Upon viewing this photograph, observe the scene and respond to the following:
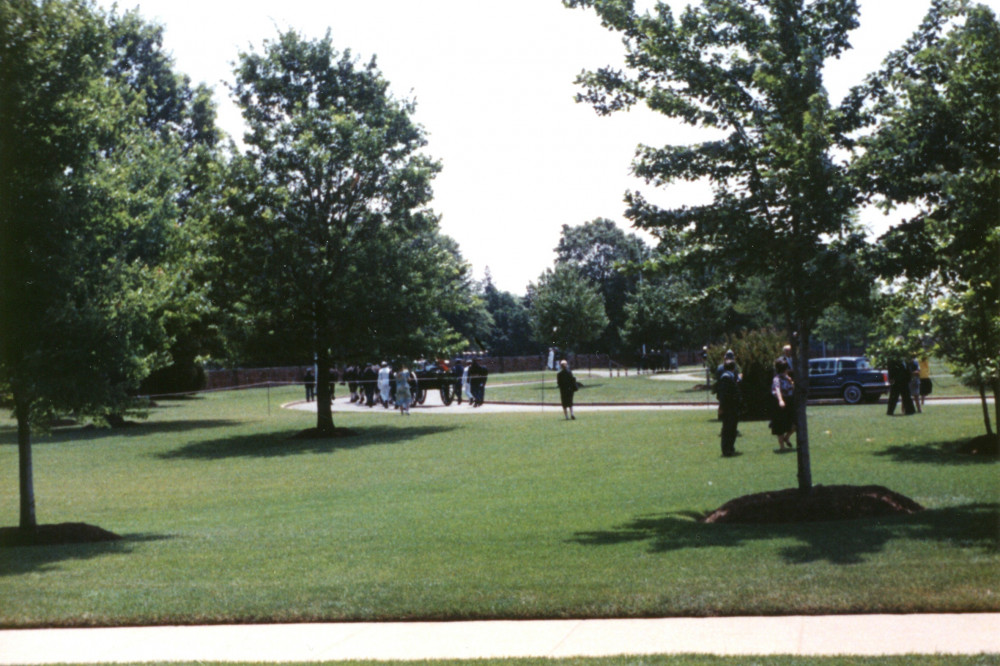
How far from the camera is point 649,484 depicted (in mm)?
15219

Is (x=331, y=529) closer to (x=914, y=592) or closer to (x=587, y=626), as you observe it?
(x=587, y=626)

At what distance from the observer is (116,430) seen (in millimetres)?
33250

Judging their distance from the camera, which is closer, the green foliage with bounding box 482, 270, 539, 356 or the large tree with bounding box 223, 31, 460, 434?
the large tree with bounding box 223, 31, 460, 434

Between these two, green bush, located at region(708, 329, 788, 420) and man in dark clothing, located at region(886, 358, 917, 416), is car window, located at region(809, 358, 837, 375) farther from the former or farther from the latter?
green bush, located at region(708, 329, 788, 420)

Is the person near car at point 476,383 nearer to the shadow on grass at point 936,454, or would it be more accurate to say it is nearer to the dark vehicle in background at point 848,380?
the dark vehicle in background at point 848,380

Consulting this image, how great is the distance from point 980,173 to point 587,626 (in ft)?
19.4

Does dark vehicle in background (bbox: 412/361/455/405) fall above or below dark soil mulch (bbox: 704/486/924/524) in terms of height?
above

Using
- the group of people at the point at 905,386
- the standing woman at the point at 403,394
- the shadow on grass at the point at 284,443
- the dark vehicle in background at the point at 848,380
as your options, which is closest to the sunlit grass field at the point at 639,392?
the dark vehicle in background at the point at 848,380

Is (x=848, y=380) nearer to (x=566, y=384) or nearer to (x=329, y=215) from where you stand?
(x=566, y=384)

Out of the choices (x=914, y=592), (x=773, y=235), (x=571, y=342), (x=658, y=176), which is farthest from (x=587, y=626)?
(x=571, y=342)

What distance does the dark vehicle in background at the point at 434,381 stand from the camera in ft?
133

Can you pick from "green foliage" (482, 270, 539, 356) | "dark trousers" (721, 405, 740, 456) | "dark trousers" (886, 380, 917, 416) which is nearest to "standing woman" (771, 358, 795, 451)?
"dark trousers" (721, 405, 740, 456)

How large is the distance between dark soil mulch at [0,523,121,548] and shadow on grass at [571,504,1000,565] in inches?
227

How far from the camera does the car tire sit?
113ft
